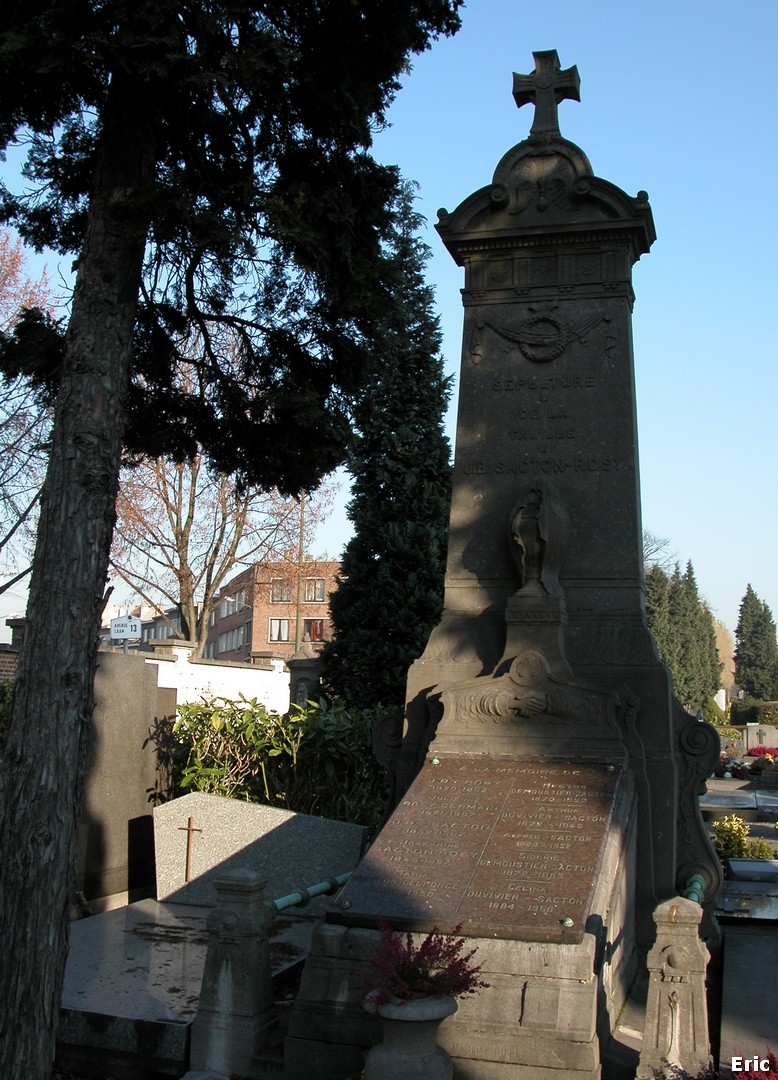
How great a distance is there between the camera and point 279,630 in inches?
2505

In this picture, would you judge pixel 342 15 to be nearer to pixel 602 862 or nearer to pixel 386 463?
pixel 602 862

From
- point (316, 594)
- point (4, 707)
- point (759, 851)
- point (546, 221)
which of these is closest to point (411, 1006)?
point (546, 221)

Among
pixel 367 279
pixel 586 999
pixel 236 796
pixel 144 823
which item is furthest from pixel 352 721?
pixel 586 999

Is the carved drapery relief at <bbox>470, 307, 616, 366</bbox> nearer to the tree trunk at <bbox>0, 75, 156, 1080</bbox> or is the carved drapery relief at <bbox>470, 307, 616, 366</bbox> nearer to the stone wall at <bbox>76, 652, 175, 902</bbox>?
the tree trunk at <bbox>0, 75, 156, 1080</bbox>

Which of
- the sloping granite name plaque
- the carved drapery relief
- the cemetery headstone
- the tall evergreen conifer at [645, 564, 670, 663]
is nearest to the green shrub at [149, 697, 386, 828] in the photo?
the cemetery headstone

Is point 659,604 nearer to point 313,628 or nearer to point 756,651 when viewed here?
point 313,628

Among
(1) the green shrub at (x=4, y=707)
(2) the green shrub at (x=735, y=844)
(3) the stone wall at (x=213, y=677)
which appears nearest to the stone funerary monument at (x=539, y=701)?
(2) the green shrub at (x=735, y=844)

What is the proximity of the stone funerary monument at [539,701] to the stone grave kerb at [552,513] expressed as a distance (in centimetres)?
2

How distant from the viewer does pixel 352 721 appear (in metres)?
11.2

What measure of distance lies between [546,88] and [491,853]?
235 inches

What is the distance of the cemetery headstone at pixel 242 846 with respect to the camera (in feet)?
28.3

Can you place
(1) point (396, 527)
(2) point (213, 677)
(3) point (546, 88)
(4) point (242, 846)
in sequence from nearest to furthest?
(3) point (546, 88) → (4) point (242, 846) → (1) point (396, 527) → (2) point (213, 677)

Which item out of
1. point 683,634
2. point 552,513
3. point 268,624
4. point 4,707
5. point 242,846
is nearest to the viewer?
point 552,513

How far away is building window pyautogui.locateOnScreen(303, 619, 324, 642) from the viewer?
202 ft
